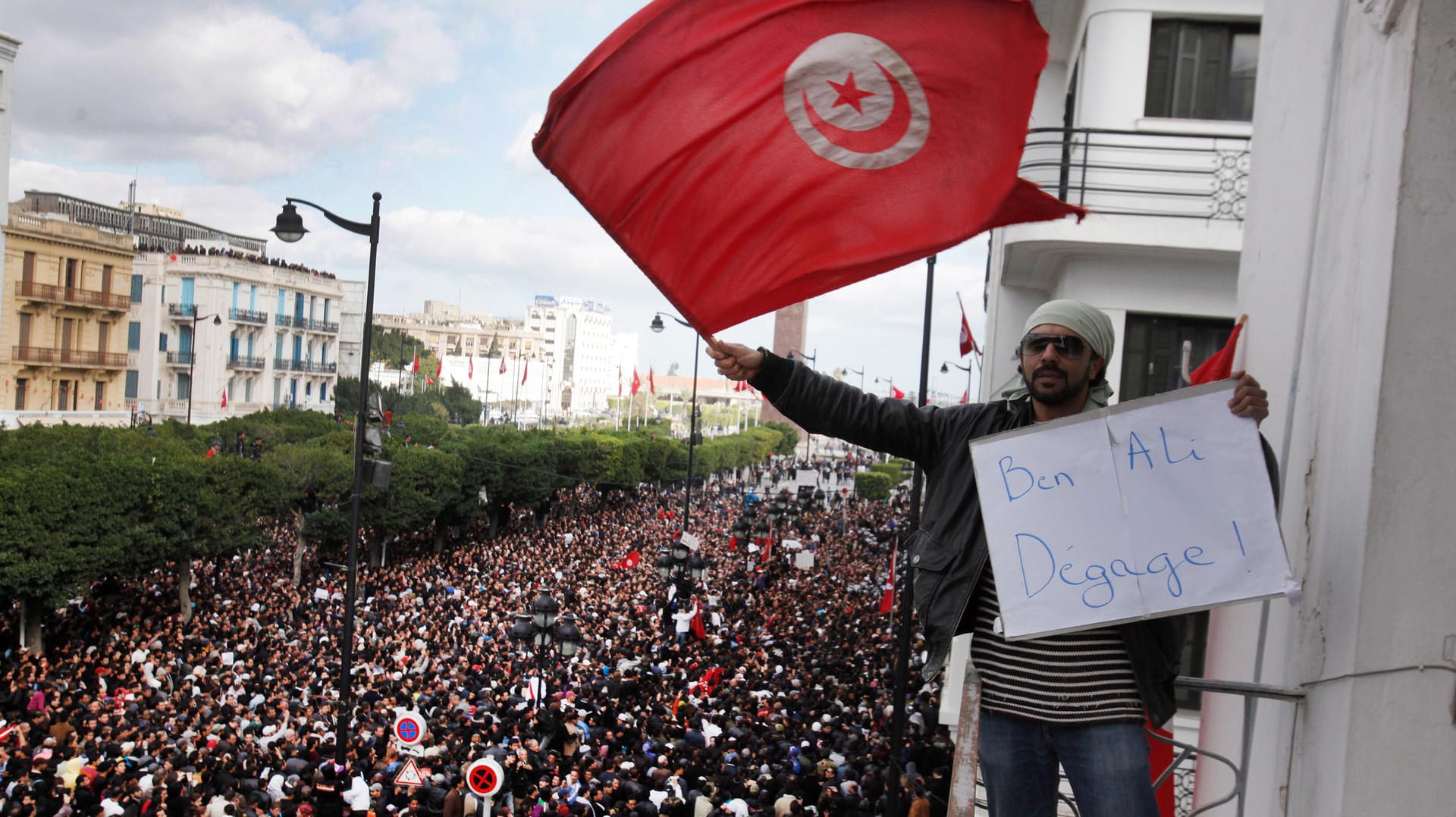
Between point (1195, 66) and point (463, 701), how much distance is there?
1211 centimetres

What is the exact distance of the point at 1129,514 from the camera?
2590mm

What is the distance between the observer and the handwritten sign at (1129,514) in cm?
249

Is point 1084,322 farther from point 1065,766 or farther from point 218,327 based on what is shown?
point 218,327

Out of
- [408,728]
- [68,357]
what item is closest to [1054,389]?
[408,728]

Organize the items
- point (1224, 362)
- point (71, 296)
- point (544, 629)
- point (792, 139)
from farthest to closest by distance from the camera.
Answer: point (71, 296) → point (544, 629) → point (1224, 362) → point (792, 139)

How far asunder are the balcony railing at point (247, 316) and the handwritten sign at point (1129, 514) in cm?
6114

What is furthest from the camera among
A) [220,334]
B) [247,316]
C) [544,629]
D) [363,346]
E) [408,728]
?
[247,316]

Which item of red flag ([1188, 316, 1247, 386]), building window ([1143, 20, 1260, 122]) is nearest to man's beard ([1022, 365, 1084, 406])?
red flag ([1188, 316, 1247, 386])

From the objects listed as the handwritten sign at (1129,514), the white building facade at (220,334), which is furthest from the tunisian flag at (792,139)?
the white building facade at (220,334)

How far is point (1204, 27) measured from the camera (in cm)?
990

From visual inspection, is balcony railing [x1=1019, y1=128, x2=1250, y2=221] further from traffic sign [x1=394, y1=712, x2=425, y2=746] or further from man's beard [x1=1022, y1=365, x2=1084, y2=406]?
traffic sign [x1=394, y1=712, x2=425, y2=746]

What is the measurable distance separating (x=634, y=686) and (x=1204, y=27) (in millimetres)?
11459

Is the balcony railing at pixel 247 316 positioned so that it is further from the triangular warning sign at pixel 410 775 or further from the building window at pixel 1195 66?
the building window at pixel 1195 66

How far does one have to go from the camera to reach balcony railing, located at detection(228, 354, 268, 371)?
58.7m
